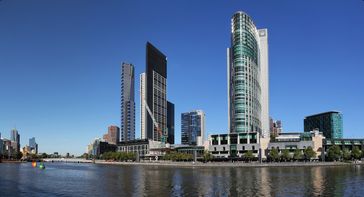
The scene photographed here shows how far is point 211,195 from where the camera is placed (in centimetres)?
7906

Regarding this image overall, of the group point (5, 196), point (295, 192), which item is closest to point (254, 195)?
point (295, 192)

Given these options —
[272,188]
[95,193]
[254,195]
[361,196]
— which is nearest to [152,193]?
[95,193]

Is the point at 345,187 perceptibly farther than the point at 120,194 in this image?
Yes

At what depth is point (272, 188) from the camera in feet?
300

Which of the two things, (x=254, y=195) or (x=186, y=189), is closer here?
(x=254, y=195)

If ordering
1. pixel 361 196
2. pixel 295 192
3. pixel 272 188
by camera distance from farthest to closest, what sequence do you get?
1. pixel 272 188
2. pixel 295 192
3. pixel 361 196

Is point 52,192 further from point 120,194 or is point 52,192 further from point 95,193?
point 120,194

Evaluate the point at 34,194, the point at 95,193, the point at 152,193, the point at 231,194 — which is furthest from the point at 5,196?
the point at 231,194

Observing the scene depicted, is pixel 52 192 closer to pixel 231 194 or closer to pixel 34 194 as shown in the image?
pixel 34 194

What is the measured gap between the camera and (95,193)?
8388 cm

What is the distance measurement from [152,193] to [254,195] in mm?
20812

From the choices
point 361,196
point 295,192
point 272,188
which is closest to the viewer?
point 361,196

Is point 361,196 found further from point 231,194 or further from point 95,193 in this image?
point 95,193

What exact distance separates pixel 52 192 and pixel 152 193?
21.8 m
